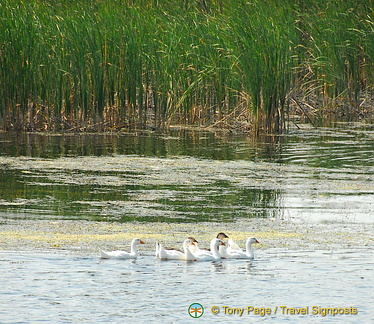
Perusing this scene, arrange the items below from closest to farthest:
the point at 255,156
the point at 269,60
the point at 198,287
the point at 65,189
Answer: the point at 198,287
the point at 65,189
the point at 255,156
the point at 269,60

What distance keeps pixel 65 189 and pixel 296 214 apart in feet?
9.96

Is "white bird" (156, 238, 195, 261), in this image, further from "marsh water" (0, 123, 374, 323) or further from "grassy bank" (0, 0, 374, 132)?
"grassy bank" (0, 0, 374, 132)

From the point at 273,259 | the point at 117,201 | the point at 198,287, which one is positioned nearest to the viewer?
the point at 198,287

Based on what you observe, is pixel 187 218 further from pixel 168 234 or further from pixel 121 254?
pixel 121 254

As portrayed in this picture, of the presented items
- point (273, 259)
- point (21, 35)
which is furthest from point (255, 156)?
point (273, 259)

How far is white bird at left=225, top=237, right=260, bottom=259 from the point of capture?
Result: 8195 millimetres

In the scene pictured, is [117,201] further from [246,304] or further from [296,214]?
[246,304]

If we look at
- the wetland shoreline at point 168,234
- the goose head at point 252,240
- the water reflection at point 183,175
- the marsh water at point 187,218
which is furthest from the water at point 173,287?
the water reflection at point 183,175

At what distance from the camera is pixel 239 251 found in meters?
8.25

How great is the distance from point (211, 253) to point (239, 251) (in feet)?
0.80

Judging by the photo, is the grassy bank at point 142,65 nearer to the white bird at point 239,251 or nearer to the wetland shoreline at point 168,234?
the wetland shoreline at point 168,234

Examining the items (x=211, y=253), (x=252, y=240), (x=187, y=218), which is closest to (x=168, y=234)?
(x=187, y=218)

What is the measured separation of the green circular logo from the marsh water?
0.05 metres

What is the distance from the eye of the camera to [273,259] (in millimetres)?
8156
